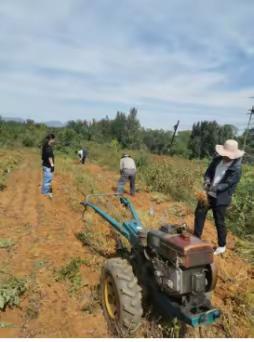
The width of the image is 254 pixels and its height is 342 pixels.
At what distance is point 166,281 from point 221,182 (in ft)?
7.80

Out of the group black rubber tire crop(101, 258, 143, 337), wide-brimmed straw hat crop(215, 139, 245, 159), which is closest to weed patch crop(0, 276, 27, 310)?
black rubber tire crop(101, 258, 143, 337)

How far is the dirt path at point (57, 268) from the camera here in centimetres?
365

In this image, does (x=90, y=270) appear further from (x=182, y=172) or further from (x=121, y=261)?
(x=182, y=172)

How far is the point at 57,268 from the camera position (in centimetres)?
491

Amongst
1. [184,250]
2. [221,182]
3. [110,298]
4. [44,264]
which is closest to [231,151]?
[221,182]

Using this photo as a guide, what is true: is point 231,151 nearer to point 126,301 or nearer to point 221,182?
point 221,182

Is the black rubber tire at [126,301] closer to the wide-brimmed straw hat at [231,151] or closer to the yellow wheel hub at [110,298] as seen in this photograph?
the yellow wheel hub at [110,298]

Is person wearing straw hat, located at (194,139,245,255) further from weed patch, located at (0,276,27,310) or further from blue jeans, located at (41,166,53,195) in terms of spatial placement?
blue jeans, located at (41,166,53,195)

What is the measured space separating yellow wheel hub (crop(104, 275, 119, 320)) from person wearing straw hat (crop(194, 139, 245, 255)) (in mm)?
2175

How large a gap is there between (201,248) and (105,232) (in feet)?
11.0

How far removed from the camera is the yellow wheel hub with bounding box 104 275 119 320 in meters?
3.58

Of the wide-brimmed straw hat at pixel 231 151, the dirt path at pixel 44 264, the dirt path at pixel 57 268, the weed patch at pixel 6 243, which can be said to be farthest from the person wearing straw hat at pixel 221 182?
the weed patch at pixel 6 243

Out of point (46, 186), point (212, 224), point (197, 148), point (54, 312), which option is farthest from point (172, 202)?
point (197, 148)

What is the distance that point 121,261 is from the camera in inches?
143
